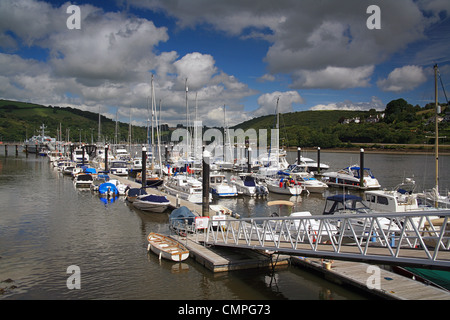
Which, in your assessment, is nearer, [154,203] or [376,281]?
[376,281]

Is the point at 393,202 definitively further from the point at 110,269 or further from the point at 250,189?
the point at 110,269

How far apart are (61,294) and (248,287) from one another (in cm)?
823

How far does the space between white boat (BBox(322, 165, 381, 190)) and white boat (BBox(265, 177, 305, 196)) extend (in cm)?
875

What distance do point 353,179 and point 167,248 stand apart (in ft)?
121

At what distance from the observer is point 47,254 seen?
1992 cm

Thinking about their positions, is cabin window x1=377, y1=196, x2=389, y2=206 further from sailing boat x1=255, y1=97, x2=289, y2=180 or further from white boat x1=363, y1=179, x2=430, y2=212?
sailing boat x1=255, y1=97, x2=289, y2=180

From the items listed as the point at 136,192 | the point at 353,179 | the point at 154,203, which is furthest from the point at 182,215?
the point at 353,179

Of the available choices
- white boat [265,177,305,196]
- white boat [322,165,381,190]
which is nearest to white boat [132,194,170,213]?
white boat [265,177,305,196]

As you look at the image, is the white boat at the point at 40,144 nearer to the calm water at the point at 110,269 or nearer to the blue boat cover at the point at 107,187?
the blue boat cover at the point at 107,187

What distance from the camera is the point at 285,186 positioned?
4425 cm

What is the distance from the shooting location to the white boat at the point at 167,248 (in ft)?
59.5

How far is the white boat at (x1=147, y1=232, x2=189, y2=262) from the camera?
18125 millimetres

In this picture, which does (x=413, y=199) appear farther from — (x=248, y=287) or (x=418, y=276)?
(x=248, y=287)
